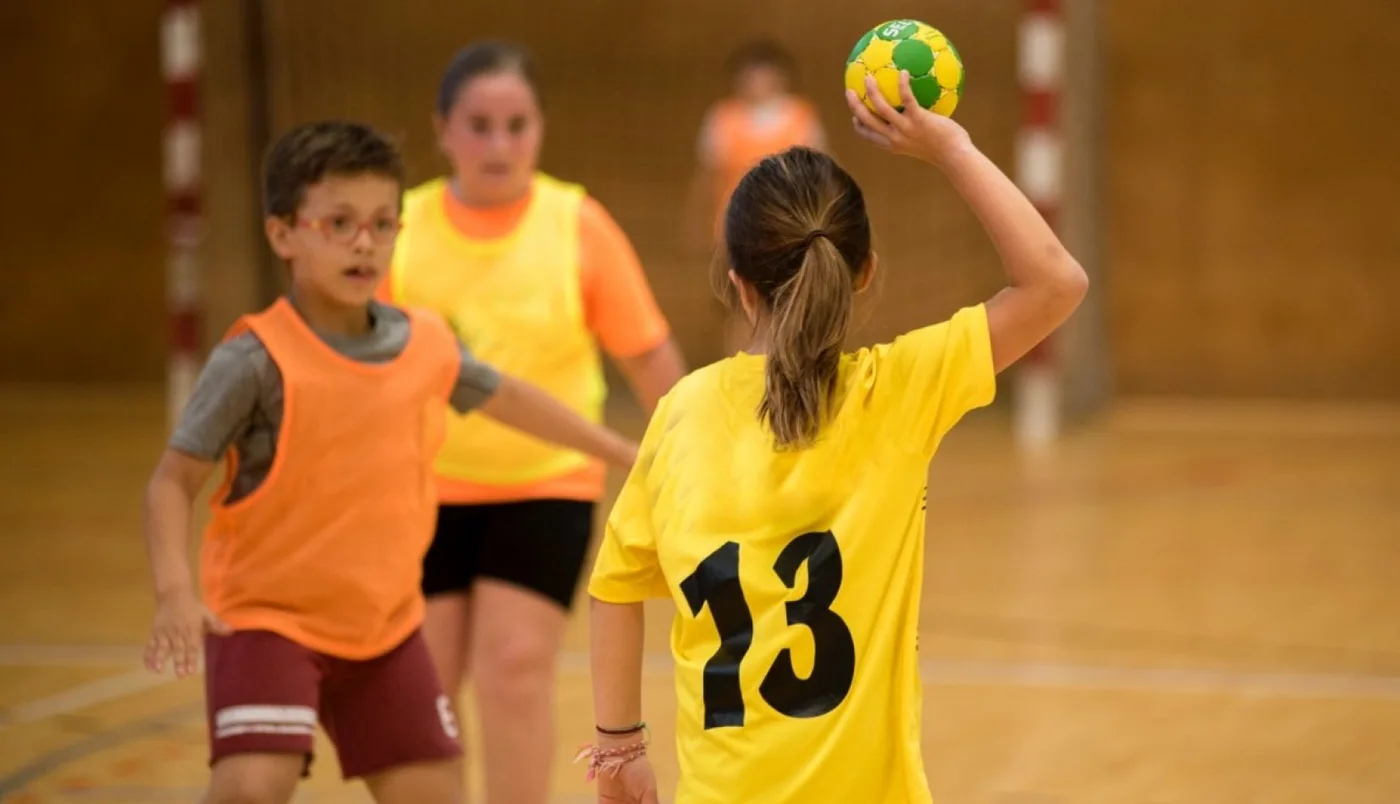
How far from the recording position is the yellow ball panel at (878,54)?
247 centimetres

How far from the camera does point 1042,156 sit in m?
9.98

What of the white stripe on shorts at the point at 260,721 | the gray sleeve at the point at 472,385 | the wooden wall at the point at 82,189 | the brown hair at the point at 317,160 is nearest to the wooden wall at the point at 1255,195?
the wooden wall at the point at 82,189

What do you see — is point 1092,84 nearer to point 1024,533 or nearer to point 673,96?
point 673,96

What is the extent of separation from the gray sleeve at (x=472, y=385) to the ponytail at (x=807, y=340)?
3.35 ft

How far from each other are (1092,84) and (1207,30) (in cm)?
80

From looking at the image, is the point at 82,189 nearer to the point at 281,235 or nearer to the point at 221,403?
the point at 281,235

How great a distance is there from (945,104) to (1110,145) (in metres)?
9.46

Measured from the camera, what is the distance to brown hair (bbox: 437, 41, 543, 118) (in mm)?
3785

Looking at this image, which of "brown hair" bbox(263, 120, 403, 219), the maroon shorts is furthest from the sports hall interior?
"brown hair" bbox(263, 120, 403, 219)

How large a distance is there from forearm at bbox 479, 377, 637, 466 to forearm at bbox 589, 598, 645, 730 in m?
0.85

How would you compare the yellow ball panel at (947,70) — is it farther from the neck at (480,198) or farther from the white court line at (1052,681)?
the white court line at (1052,681)

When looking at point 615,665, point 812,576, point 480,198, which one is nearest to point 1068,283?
point 812,576

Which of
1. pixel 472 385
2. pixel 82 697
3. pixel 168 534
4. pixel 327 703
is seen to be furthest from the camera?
pixel 82 697

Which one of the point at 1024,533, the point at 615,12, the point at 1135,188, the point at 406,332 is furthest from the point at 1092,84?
the point at 406,332
